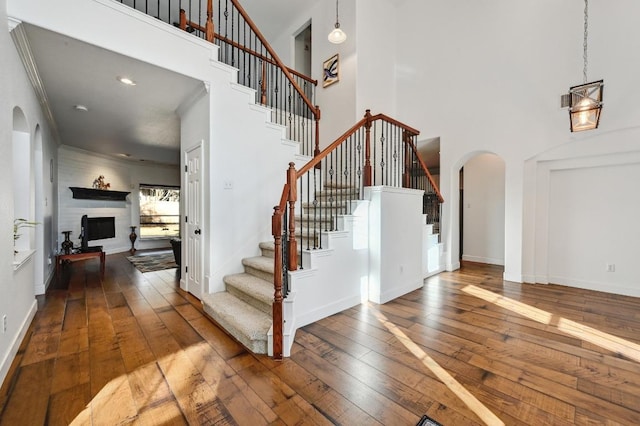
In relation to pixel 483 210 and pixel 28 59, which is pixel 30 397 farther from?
pixel 483 210

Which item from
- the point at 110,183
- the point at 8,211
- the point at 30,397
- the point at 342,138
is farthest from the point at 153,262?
the point at 342,138

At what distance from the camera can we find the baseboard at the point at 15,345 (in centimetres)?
201

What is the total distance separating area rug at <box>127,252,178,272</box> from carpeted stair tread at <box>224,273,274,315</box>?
10.4ft

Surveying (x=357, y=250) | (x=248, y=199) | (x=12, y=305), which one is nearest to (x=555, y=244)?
(x=357, y=250)

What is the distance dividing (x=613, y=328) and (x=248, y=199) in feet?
14.4

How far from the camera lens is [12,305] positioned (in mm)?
2379

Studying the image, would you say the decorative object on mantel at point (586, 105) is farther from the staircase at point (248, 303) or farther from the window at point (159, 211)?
the window at point (159, 211)

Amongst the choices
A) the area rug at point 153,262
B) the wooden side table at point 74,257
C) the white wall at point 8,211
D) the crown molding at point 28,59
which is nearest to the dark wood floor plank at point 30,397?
the white wall at point 8,211

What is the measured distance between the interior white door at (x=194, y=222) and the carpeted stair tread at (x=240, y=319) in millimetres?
613

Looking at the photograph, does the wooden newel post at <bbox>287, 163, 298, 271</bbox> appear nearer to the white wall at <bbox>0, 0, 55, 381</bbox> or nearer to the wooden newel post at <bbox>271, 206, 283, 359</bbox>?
the wooden newel post at <bbox>271, 206, 283, 359</bbox>

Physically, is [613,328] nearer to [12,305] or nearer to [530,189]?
[530,189]

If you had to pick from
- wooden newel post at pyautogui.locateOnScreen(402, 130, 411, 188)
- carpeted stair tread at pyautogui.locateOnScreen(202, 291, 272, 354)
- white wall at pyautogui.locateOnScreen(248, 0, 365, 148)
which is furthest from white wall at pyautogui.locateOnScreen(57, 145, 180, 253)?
wooden newel post at pyautogui.locateOnScreen(402, 130, 411, 188)

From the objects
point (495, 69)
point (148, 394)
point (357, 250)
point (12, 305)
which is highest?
point (495, 69)

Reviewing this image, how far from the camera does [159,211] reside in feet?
29.5
